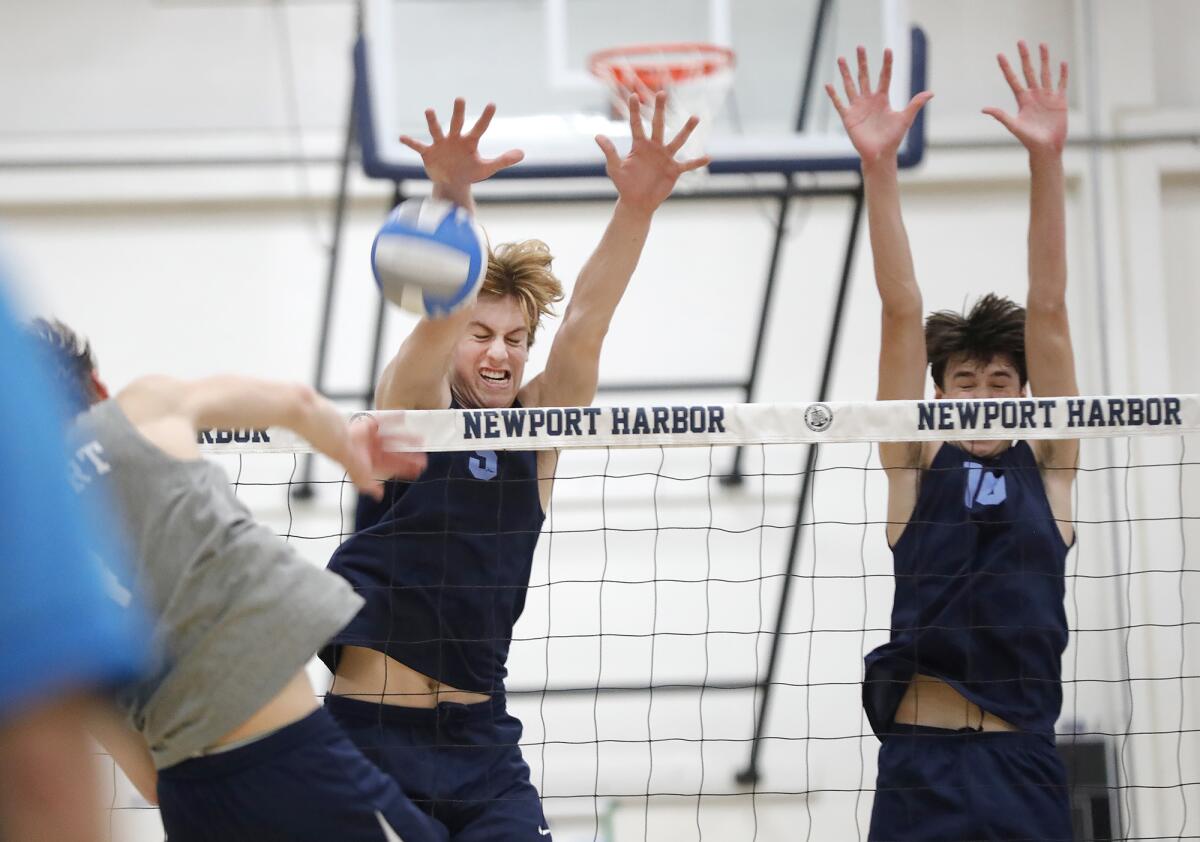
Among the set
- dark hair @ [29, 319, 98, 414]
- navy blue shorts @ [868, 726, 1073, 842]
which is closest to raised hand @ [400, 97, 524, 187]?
dark hair @ [29, 319, 98, 414]

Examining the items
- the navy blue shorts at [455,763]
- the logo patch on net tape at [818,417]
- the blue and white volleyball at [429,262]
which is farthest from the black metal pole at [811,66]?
the navy blue shorts at [455,763]

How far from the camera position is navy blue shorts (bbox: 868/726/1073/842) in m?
2.88

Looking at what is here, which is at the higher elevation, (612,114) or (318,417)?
(612,114)

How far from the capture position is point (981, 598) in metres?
3.05

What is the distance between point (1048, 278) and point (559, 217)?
371 cm

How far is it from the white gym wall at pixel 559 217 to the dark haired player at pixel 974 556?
3.17m

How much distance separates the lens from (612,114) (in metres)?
5.18

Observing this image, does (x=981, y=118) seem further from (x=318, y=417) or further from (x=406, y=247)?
(x=318, y=417)

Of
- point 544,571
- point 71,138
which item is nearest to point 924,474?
point 544,571

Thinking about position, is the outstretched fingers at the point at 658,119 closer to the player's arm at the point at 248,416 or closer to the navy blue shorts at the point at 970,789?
the player's arm at the point at 248,416

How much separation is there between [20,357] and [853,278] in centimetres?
580

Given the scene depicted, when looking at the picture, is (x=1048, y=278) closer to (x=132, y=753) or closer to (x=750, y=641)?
(x=132, y=753)

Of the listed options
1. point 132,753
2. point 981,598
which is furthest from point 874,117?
point 132,753

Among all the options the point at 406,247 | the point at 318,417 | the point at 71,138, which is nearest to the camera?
the point at 318,417
